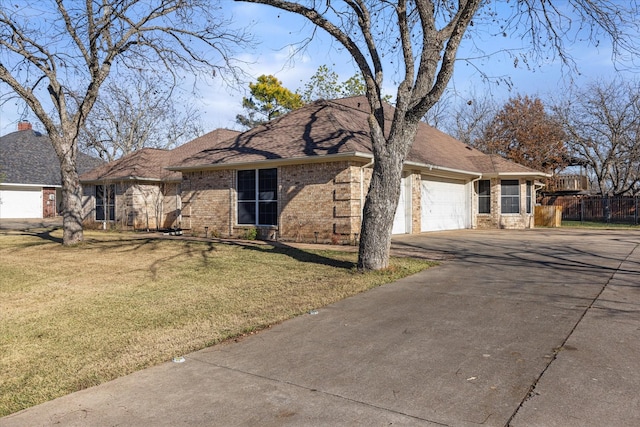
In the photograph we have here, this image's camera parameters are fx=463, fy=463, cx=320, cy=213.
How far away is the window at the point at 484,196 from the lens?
22.8m

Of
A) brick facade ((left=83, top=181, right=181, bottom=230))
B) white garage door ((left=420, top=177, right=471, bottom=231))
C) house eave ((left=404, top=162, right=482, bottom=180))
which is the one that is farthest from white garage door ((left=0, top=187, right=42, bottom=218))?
house eave ((left=404, top=162, right=482, bottom=180))

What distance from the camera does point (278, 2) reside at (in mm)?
9703

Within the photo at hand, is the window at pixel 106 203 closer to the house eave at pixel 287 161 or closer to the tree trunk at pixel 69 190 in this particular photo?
the house eave at pixel 287 161

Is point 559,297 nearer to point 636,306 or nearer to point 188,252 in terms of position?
point 636,306

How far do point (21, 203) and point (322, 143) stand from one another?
94.7ft

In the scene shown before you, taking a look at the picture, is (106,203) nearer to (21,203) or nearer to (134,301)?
(21,203)

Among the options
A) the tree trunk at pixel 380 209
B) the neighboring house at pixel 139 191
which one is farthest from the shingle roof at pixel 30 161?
the tree trunk at pixel 380 209

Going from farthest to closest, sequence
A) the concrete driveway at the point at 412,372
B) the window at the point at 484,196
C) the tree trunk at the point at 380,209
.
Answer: the window at the point at 484,196 < the tree trunk at the point at 380,209 < the concrete driveway at the point at 412,372

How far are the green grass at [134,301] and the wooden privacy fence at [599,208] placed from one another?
91.2ft

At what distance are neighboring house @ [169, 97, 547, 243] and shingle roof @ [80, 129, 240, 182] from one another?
15.7ft

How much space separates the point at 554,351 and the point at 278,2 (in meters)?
8.34

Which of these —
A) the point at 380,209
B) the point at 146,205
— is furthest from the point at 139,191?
the point at 380,209

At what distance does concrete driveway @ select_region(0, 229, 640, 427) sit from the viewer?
3.43m

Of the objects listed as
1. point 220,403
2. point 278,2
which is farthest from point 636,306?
point 278,2
